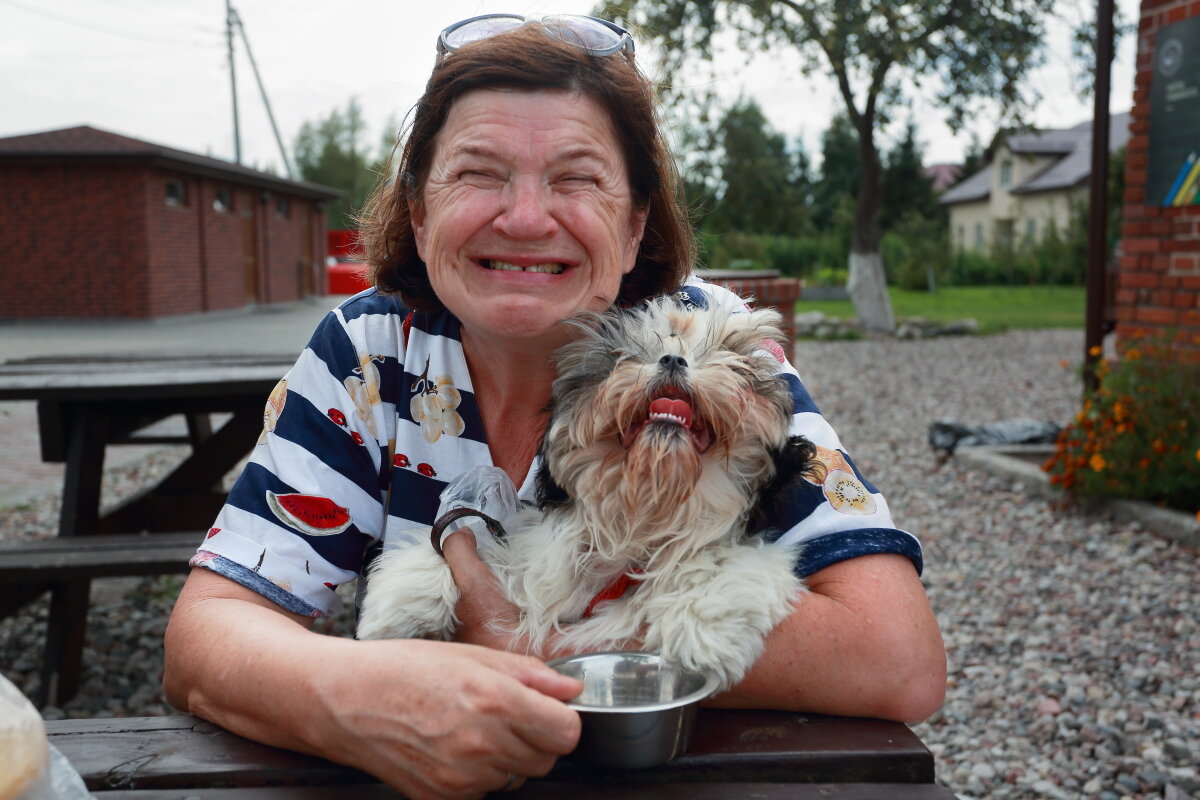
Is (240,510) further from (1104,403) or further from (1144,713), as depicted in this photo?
(1104,403)

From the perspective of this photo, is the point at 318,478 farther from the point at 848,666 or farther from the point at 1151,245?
the point at 1151,245

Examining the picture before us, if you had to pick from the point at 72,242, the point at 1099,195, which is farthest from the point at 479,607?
the point at 72,242

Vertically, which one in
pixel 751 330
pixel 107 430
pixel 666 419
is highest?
pixel 751 330

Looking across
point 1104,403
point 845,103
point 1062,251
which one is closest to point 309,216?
point 845,103

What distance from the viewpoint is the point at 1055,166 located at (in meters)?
55.9

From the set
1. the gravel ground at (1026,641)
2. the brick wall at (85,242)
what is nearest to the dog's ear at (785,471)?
the gravel ground at (1026,641)

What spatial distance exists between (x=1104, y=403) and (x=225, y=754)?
20.6 feet

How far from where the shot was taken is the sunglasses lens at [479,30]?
6.45ft

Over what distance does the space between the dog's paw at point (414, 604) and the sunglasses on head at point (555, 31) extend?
1009 mm

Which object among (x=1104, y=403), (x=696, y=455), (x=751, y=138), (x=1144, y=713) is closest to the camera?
(x=696, y=455)

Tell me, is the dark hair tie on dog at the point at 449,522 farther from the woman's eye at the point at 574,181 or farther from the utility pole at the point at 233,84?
the utility pole at the point at 233,84

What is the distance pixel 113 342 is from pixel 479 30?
1804 centimetres

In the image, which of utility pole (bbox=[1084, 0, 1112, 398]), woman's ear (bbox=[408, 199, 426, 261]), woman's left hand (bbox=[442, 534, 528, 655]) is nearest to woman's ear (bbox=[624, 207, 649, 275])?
woman's ear (bbox=[408, 199, 426, 261])

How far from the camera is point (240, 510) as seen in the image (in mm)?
1813
